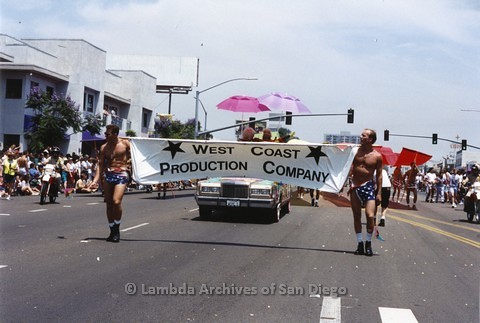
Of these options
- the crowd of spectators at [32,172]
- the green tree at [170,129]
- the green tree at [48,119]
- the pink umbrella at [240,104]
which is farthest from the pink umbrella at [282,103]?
the green tree at [170,129]

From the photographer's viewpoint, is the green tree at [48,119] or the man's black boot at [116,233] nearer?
the man's black boot at [116,233]

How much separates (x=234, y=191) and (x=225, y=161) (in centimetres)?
334

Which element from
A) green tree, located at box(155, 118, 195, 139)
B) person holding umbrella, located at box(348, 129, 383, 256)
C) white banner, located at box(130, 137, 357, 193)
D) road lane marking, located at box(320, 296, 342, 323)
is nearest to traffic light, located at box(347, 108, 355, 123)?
green tree, located at box(155, 118, 195, 139)

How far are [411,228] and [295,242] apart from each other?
18.1 feet

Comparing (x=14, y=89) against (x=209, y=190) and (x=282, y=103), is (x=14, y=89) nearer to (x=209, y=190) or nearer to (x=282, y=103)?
(x=282, y=103)

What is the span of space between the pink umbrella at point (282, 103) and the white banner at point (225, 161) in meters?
14.4

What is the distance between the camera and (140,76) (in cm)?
5906

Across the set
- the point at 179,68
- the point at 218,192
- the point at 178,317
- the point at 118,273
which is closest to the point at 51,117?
the point at 218,192

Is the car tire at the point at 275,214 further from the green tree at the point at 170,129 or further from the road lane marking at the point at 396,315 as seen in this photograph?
the green tree at the point at 170,129

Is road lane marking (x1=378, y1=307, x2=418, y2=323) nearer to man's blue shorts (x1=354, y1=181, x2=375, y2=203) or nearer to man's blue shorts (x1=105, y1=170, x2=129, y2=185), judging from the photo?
man's blue shorts (x1=354, y1=181, x2=375, y2=203)

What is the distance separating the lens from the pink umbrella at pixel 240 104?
2666 centimetres

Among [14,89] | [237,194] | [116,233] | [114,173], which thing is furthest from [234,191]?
[14,89]

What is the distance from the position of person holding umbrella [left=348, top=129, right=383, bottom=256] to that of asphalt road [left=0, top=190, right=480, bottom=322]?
2.21 feet

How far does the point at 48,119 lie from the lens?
116 feet
